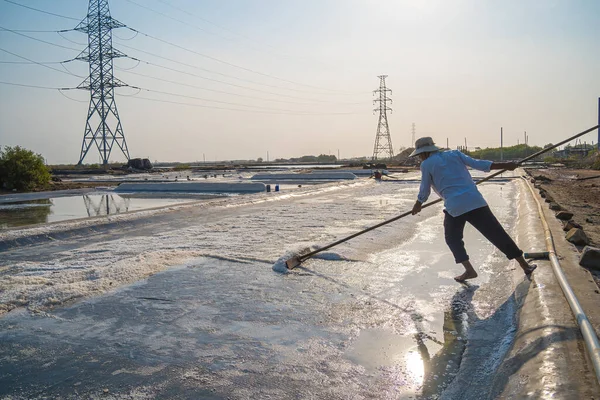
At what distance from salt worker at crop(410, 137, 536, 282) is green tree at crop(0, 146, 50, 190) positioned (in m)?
16.3

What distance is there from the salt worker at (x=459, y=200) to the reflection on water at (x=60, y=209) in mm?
6434

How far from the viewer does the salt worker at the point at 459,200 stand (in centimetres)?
363

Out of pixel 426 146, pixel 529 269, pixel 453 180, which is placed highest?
pixel 426 146

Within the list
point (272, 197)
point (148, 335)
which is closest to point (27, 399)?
point (148, 335)

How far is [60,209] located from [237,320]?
31.0 ft

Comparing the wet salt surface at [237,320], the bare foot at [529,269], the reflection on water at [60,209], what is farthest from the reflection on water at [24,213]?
the bare foot at [529,269]

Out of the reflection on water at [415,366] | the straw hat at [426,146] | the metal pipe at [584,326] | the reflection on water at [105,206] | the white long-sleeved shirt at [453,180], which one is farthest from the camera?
the reflection on water at [105,206]

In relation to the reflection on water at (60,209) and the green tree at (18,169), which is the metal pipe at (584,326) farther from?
the green tree at (18,169)

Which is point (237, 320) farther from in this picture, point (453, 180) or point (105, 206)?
point (105, 206)

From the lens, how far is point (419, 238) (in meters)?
6.35

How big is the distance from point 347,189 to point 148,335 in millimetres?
13657

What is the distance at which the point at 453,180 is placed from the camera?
369 centimetres

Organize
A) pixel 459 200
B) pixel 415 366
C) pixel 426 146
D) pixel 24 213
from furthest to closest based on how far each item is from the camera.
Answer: pixel 24 213 → pixel 426 146 → pixel 459 200 → pixel 415 366

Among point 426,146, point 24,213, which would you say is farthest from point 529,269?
point 24,213
